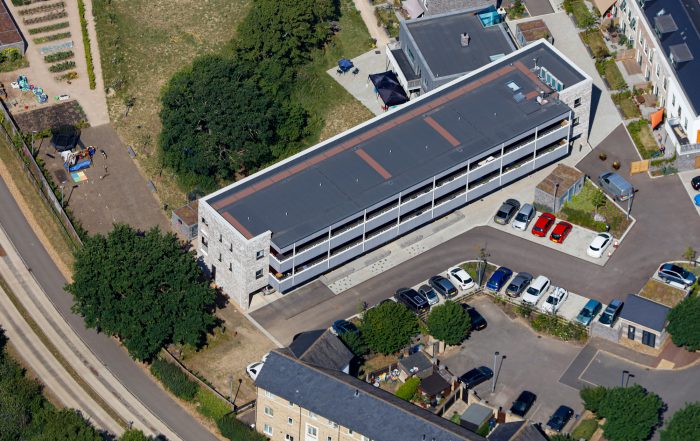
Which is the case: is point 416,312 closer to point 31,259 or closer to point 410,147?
point 410,147

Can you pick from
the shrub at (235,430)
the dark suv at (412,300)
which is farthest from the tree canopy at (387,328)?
the shrub at (235,430)

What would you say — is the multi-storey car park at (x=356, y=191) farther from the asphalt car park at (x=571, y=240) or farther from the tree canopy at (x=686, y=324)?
the tree canopy at (x=686, y=324)

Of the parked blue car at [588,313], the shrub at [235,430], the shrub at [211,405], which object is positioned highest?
the shrub at [211,405]

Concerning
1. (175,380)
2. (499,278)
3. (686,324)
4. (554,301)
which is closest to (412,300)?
(499,278)

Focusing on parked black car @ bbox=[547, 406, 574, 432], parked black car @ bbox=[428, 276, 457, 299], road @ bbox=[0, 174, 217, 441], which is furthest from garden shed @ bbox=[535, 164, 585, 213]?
road @ bbox=[0, 174, 217, 441]

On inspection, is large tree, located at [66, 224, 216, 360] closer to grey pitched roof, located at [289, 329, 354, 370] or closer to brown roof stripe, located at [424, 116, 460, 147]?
grey pitched roof, located at [289, 329, 354, 370]

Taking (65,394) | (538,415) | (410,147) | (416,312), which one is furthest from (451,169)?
(65,394)

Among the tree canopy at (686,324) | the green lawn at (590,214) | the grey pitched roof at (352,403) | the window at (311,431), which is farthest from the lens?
the green lawn at (590,214)
